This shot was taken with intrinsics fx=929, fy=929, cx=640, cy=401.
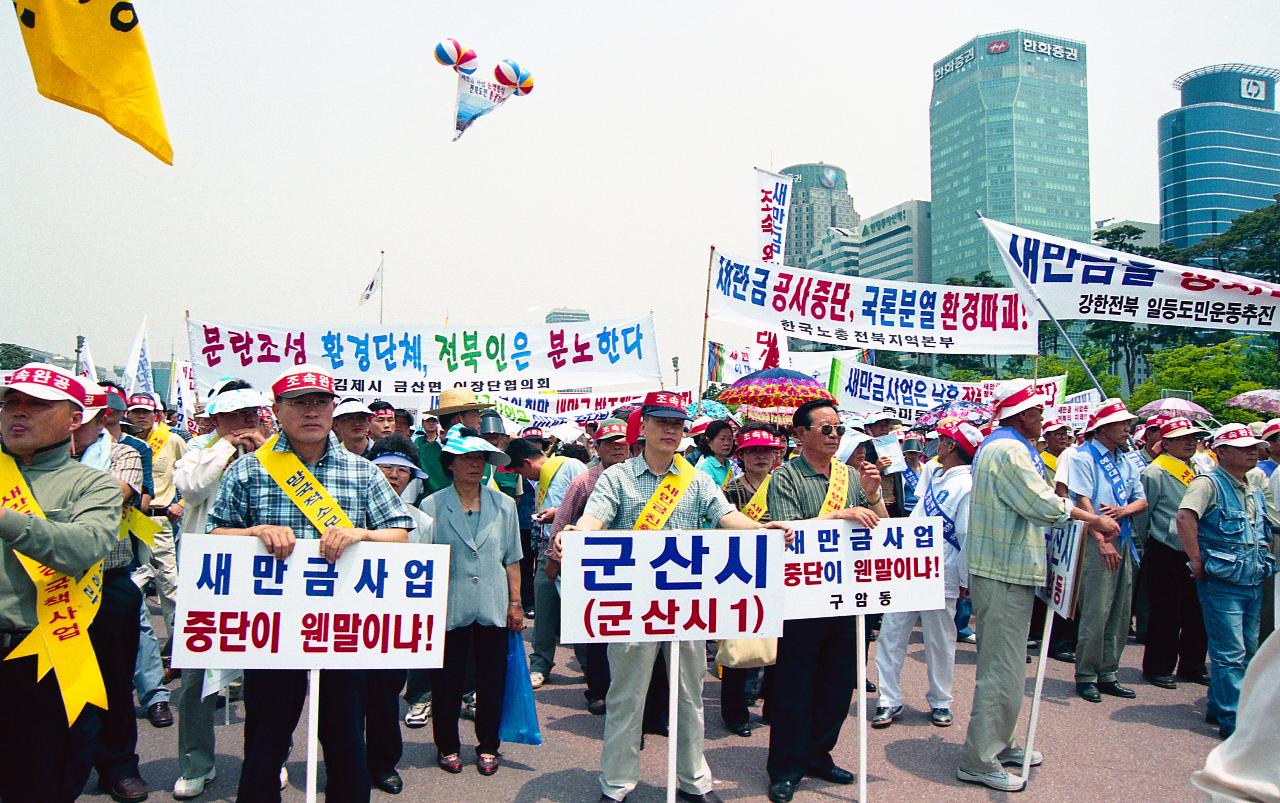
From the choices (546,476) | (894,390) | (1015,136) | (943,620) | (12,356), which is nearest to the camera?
(943,620)

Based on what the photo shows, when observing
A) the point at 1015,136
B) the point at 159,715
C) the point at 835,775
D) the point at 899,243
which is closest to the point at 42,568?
the point at 159,715

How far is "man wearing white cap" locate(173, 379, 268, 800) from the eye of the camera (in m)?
4.69

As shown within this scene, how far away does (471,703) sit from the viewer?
20.7ft

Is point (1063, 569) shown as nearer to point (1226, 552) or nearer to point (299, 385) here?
point (1226, 552)

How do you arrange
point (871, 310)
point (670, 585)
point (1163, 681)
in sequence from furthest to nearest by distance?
point (871, 310), point (1163, 681), point (670, 585)

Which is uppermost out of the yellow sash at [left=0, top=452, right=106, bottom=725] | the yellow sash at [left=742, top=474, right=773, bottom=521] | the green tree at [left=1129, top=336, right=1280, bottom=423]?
the green tree at [left=1129, top=336, right=1280, bottom=423]

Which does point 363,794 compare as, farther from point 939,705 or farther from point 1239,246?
point 1239,246

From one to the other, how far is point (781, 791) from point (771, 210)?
14.3m

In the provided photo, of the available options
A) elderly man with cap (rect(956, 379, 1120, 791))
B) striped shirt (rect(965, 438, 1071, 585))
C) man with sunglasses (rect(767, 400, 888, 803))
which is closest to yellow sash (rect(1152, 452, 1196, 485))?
elderly man with cap (rect(956, 379, 1120, 791))

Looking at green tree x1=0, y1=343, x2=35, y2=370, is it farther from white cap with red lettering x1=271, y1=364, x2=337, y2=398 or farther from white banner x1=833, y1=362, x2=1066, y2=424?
white cap with red lettering x1=271, y1=364, x2=337, y2=398

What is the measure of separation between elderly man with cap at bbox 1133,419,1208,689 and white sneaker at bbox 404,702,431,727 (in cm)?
555

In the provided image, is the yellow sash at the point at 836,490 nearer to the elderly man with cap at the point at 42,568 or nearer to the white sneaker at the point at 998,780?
the white sneaker at the point at 998,780

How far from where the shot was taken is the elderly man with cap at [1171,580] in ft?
24.1

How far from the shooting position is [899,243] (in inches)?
5581
